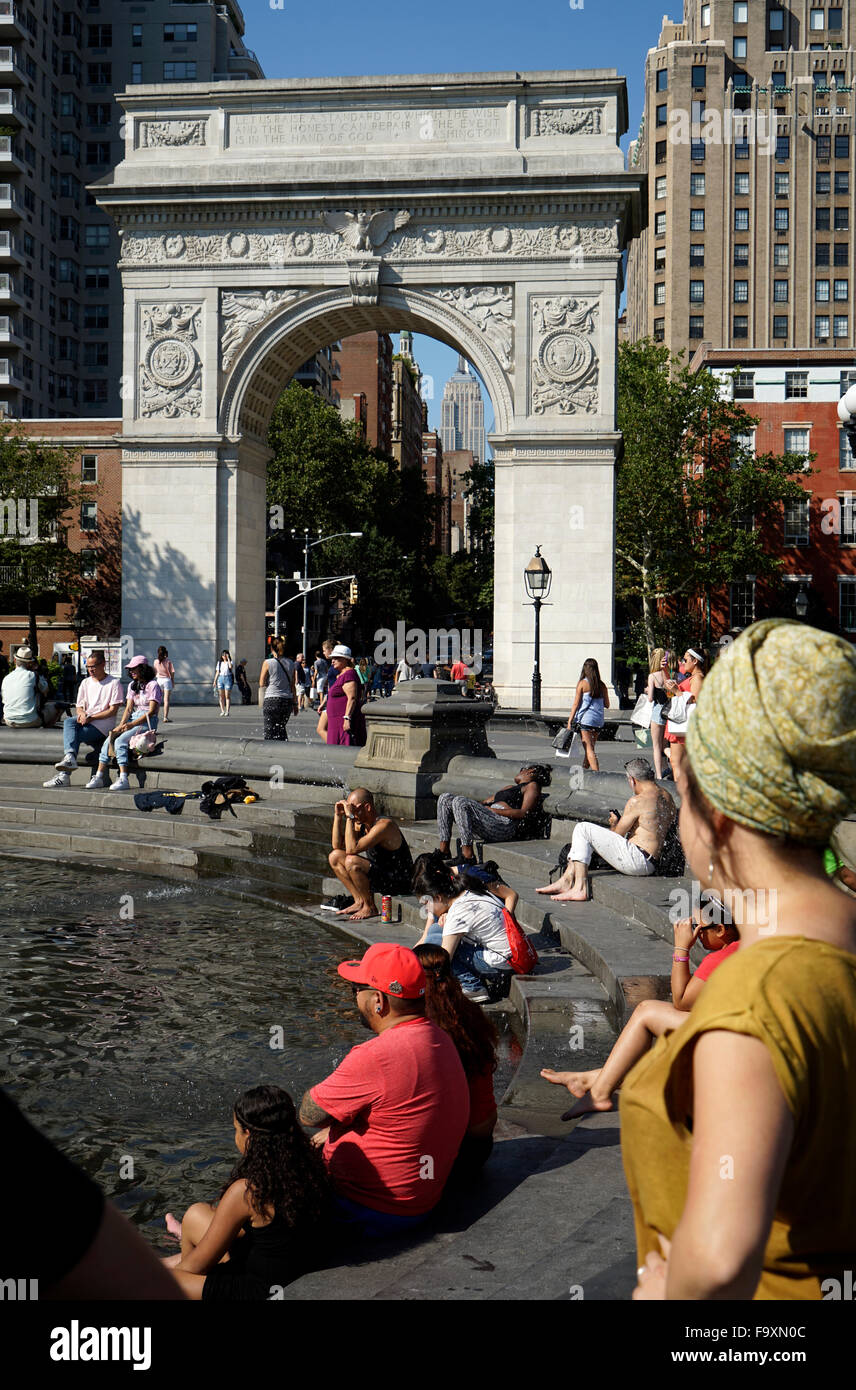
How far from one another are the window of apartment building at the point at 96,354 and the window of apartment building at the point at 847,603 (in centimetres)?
4577

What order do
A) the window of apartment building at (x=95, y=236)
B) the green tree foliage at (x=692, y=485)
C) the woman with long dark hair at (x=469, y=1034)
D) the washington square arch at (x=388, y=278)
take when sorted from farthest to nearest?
the window of apartment building at (x=95, y=236)
the green tree foliage at (x=692, y=485)
the washington square arch at (x=388, y=278)
the woman with long dark hair at (x=469, y=1034)

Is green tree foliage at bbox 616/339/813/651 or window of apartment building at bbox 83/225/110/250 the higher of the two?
window of apartment building at bbox 83/225/110/250

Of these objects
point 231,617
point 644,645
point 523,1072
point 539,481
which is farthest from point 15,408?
point 523,1072

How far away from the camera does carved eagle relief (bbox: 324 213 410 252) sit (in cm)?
2894

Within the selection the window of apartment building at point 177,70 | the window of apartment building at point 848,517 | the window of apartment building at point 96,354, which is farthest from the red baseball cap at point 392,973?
the window of apartment building at point 177,70

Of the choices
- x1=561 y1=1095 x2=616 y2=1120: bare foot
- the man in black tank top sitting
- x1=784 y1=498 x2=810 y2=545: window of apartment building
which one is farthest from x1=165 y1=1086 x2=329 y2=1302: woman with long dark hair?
x1=784 y1=498 x2=810 y2=545: window of apartment building

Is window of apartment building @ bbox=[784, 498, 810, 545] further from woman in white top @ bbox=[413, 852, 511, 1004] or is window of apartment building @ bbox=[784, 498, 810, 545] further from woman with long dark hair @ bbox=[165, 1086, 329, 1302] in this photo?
woman with long dark hair @ bbox=[165, 1086, 329, 1302]

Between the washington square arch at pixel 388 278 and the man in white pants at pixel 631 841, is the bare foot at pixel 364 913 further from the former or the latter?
the washington square arch at pixel 388 278

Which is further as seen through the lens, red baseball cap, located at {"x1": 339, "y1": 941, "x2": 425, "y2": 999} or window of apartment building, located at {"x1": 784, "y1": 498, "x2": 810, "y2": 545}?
window of apartment building, located at {"x1": 784, "y1": 498, "x2": 810, "y2": 545}

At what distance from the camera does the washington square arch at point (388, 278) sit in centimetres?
2858

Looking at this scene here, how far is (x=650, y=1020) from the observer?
14.1ft

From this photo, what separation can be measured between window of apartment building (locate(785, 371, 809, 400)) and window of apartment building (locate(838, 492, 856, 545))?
4778 mm

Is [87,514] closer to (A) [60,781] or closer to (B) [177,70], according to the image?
(B) [177,70]
